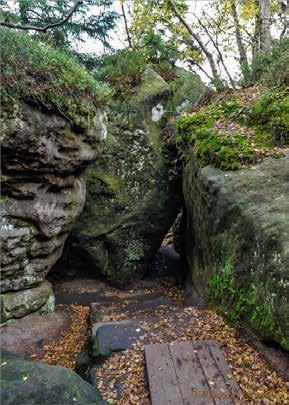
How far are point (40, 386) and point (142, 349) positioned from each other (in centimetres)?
167

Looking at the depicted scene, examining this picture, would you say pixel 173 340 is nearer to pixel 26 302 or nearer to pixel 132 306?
pixel 132 306

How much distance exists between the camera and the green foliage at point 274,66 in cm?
751

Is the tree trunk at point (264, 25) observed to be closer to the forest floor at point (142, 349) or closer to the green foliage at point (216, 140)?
the green foliage at point (216, 140)

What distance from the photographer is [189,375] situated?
150 inches

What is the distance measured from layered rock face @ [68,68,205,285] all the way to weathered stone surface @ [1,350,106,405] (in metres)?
5.60

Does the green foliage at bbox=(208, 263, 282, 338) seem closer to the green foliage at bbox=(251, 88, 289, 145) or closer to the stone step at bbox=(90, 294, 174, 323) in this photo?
the stone step at bbox=(90, 294, 174, 323)

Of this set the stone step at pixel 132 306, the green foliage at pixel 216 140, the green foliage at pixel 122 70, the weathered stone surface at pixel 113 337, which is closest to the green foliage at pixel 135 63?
the green foliage at pixel 122 70

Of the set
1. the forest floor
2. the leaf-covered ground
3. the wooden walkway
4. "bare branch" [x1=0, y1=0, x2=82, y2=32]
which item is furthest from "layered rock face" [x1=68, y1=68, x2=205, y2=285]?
the wooden walkway

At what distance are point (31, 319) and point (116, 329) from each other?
221cm

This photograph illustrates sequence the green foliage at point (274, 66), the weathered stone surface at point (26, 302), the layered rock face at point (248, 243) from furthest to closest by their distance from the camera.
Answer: the green foliage at point (274, 66), the weathered stone surface at point (26, 302), the layered rock face at point (248, 243)

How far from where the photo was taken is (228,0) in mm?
14750

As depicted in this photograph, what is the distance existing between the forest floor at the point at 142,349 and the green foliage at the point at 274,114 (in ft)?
10.7

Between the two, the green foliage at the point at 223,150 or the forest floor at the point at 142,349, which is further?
the green foliage at the point at 223,150

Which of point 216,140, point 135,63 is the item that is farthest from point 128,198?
point 135,63
